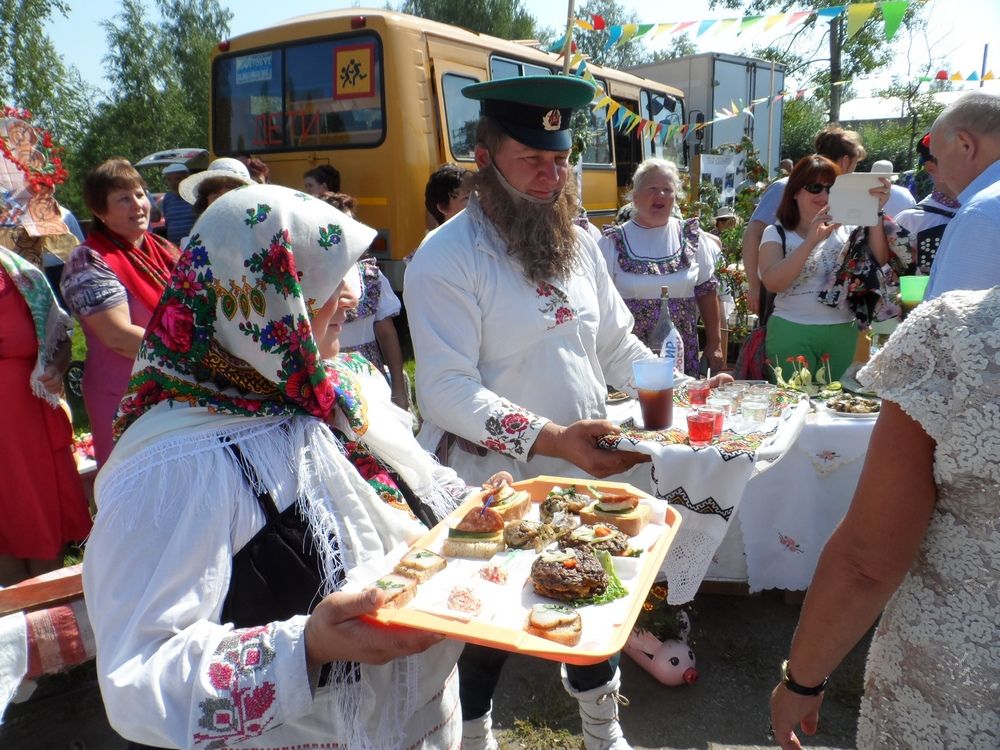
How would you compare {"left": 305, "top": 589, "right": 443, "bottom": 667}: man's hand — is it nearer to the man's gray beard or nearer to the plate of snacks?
the man's gray beard

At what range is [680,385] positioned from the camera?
8.77ft

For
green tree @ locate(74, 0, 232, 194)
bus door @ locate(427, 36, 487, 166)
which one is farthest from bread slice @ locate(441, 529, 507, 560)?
green tree @ locate(74, 0, 232, 194)

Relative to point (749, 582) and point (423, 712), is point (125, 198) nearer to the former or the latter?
point (423, 712)

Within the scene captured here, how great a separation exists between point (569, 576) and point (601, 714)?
101cm

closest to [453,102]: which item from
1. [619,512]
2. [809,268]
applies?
[809,268]

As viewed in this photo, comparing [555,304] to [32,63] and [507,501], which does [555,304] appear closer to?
[507,501]

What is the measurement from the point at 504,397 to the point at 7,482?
2636 millimetres

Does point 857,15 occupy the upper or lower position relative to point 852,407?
upper

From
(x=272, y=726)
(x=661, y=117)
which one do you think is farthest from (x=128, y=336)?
(x=661, y=117)

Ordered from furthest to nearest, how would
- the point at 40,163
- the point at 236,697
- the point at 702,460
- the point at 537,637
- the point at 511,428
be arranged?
the point at 40,163, the point at 702,460, the point at 511,428, the point at 537,637, the point at 236,697

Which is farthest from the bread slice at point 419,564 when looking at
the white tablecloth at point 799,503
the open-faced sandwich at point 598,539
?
the white tablecloth at point 799,503

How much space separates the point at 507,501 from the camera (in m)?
1.62

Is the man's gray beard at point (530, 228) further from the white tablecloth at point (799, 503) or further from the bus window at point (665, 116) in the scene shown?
the bus window at point (665, 116)

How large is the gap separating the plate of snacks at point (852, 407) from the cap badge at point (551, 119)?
1691 mm
